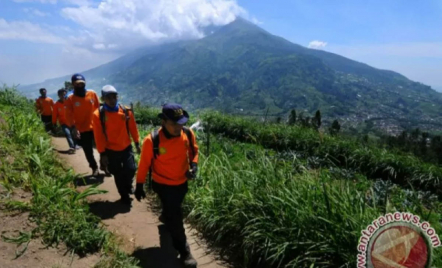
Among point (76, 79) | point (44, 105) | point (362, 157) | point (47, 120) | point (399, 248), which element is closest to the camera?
point (399, 248)

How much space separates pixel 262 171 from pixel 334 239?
5.38ft

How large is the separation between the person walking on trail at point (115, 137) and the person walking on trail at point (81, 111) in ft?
4.32

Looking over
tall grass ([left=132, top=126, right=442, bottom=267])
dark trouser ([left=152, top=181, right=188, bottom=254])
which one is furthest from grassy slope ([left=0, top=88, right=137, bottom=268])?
tall grass ([left=132, top=126, right=442, bottom=267])

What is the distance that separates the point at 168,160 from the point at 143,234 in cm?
144

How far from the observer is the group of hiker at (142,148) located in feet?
11.7

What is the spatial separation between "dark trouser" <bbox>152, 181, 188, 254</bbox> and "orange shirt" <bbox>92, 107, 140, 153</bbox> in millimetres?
1595

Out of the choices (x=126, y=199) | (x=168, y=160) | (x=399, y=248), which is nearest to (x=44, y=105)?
(x=126, y=199)

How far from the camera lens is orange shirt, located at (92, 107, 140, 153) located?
4.88 m

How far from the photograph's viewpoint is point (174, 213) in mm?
3658

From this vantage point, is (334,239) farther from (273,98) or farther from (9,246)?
(273,98)

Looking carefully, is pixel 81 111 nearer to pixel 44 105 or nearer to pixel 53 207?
pixel 53 207

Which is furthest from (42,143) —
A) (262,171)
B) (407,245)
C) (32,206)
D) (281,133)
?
(281,133)

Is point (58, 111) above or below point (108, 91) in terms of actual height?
below

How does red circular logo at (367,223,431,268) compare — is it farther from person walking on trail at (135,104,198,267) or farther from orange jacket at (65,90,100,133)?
orange jacket at (65,90,100,133)
